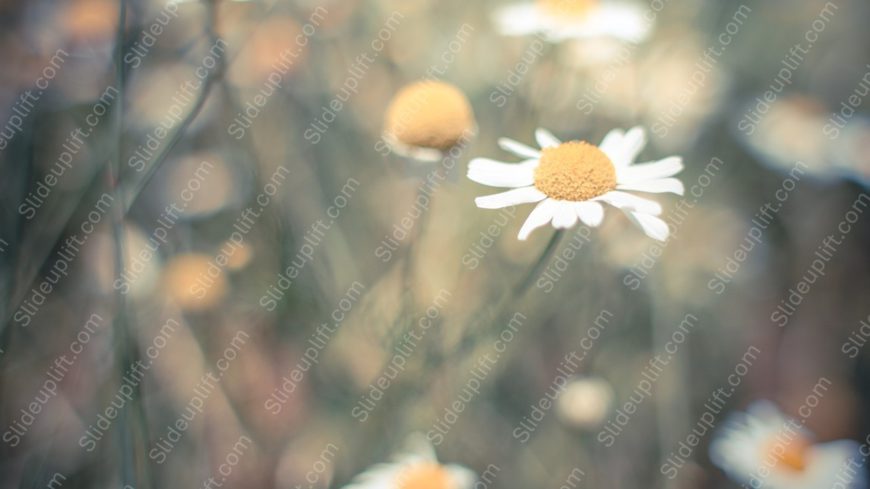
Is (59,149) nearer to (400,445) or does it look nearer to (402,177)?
(402,177)

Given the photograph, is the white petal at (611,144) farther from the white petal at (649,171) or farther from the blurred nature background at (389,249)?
the blurred nature background at (389,249)

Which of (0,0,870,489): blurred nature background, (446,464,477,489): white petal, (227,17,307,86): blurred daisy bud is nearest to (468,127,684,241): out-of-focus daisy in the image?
(0,0,870,489): blurred nature background

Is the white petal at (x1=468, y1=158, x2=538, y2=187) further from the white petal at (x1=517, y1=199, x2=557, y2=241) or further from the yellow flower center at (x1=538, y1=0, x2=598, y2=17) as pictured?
the yellow flower center at (x1=538, y1=0, x2=598, y2=17)

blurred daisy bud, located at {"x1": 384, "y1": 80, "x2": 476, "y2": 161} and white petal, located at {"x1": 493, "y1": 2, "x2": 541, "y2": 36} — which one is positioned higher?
white petal, located at {"x1": 493, "y1": 2, "x2": 541, "y2": 36}

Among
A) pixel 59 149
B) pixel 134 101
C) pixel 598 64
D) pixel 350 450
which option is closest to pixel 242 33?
pixel 134 101

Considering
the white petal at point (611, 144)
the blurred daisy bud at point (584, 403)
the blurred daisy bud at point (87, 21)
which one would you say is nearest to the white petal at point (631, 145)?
the white petal at point (611, 144)

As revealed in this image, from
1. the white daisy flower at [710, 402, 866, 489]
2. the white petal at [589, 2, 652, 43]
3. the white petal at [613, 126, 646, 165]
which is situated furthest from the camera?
the white petal at [589, 2, 652, 43]

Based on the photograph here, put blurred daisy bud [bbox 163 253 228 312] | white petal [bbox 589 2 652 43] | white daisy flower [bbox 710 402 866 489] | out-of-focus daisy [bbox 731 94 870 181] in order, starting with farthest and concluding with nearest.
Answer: out-of-focus daisy [bbox 731 94 870 181], white petal [bbox 589 2 652 43], blurred daisy bud [bbox 163 253 228 312], white daisy flower [bbox 710 402 866 489]
